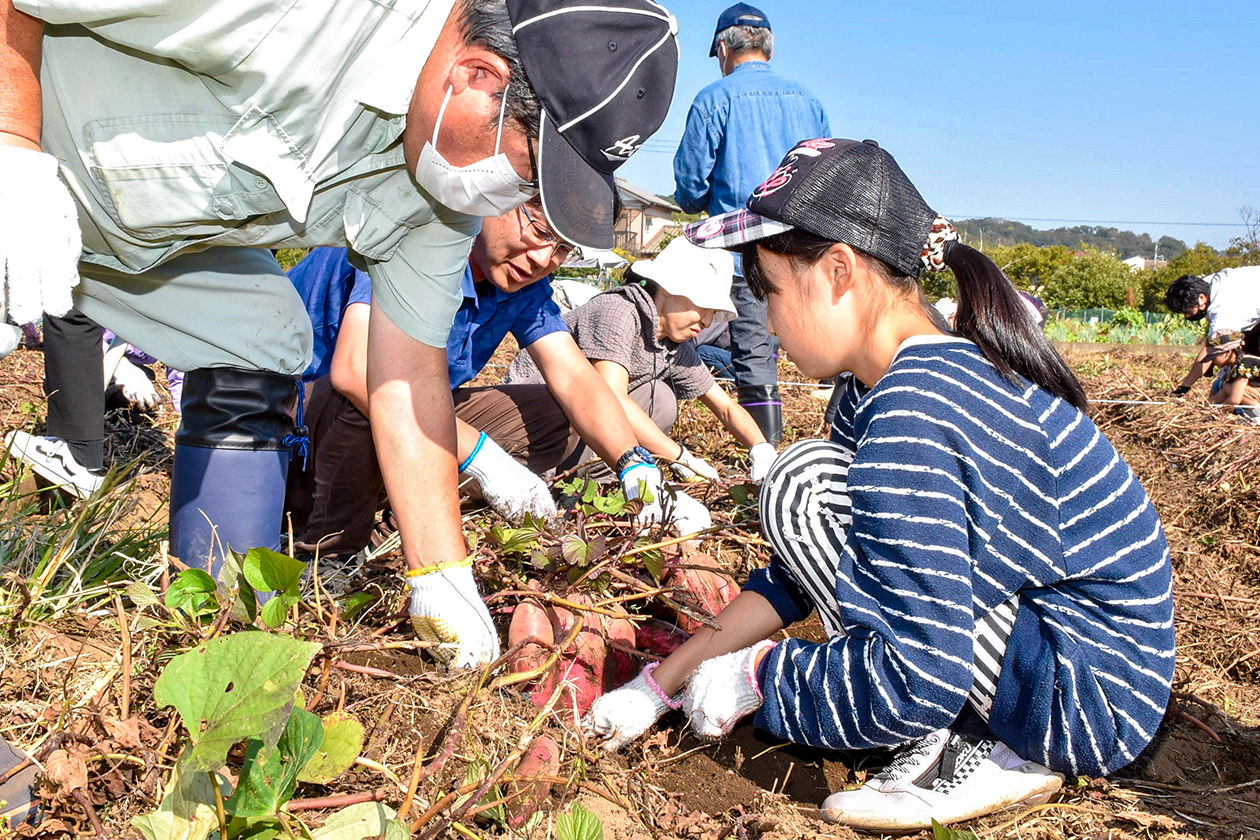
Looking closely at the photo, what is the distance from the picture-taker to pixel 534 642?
1.67 metres

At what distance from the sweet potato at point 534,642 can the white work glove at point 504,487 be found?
58cm

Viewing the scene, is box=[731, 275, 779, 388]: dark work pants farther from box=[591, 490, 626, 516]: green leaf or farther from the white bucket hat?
box=[591, 490, 626, 516]: green leaf

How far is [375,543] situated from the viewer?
92.9 inches

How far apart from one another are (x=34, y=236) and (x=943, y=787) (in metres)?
1.62

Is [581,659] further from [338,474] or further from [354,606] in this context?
[338,474]

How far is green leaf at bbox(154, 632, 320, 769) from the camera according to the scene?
94 cm

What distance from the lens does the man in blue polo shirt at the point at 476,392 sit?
2275mm

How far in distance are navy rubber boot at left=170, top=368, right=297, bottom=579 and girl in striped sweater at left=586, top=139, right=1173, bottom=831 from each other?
716mm

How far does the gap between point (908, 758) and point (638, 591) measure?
0.64 meters

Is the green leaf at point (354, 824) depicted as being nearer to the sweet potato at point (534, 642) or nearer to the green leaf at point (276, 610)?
the green leaf at point (276, 610)

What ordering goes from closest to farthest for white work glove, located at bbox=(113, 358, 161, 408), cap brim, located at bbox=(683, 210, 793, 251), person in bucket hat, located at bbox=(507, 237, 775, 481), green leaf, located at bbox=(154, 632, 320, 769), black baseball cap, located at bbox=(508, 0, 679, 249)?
green leaf, located at bbox=(154, 632, 320, 769) < black baseball cap, located at bbox=(508, 0, 679, 249) < cap brim, located at bbox=(683, 210, 793, 251) < person in bucket hat, located at bbox=(507, 237, 775, 481) < white work glove, located at bbox=(113, 358, 161, 408)

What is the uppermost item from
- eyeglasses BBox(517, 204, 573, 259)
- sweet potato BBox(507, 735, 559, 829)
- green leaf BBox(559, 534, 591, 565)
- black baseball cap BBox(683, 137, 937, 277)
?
black baseball cap BBox(683, 137, 937, 277)

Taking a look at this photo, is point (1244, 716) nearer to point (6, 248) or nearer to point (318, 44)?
point (318, 44)

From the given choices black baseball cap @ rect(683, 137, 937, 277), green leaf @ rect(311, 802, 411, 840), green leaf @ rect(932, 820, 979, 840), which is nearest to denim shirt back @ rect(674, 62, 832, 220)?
black baseball cap @ rect(683, 137, 937, 277)
